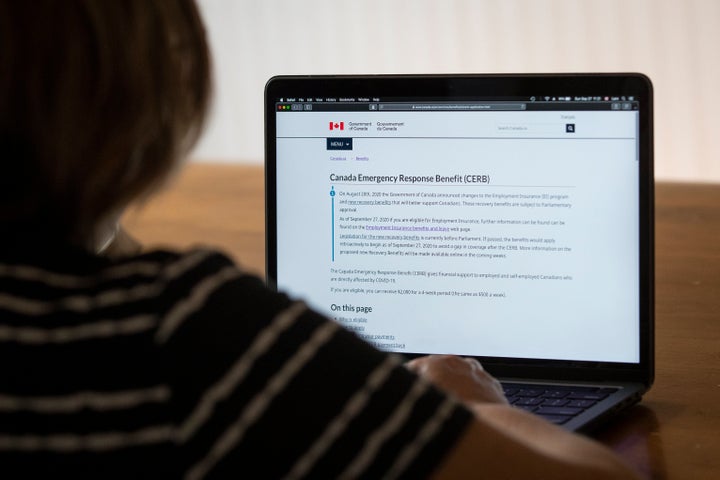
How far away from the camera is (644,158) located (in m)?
1.02

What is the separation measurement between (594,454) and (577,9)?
303 centimetres

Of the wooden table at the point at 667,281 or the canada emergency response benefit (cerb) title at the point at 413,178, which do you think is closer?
the wooden table at the point at 667,281

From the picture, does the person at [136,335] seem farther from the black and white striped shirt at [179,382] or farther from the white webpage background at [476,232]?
the white webpage background at [476,232]

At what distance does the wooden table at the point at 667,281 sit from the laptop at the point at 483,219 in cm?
5

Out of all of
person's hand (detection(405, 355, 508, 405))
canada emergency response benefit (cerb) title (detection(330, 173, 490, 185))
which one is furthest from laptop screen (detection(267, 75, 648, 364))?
person's hand (detection(405, 355, 508, 405))

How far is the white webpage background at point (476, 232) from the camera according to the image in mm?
1033

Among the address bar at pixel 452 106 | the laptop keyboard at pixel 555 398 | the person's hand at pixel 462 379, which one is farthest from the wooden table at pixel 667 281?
the address bar at pixel 452 106

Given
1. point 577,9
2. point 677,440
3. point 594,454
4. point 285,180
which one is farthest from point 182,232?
point 577,9

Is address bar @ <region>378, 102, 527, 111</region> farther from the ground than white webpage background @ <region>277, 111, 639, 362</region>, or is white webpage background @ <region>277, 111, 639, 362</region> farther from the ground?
address bar @ <region>378, 102, 527, 111</region>

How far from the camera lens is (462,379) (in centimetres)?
87

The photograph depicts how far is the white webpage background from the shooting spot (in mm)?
1033

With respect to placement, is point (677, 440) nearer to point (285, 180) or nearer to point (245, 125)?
point (285, 180)

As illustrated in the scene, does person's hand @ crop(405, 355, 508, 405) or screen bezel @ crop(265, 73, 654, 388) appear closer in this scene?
person's hand @ crop(405, 355, 508, 405)

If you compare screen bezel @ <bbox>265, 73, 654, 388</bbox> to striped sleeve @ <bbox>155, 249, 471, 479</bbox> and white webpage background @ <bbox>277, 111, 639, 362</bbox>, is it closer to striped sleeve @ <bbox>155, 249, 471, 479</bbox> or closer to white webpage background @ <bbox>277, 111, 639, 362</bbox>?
white webpage background @ <bbox>277, 111, 639, 362</bbox>
